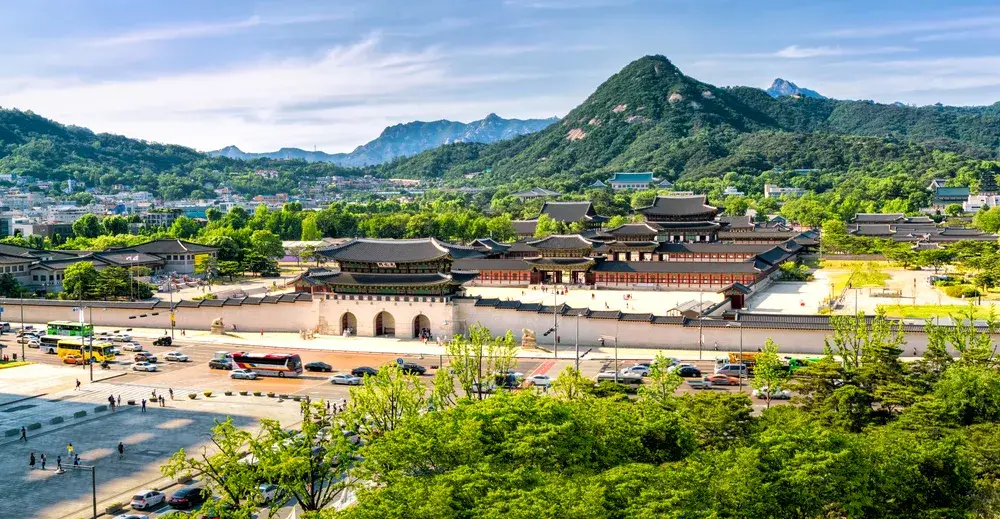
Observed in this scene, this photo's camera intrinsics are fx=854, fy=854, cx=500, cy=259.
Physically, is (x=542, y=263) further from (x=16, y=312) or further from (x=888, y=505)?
(x=888, y=505)

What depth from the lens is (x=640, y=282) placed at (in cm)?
7531

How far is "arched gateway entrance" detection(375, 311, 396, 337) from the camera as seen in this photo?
54.8 meters

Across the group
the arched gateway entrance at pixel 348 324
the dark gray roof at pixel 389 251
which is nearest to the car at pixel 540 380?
the dark gray roof at pixel 389 251

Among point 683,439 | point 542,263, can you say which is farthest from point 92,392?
point 542,263

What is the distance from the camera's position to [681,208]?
99000mm

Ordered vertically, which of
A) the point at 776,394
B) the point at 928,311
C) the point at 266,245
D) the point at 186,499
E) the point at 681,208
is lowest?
the point at 186,499

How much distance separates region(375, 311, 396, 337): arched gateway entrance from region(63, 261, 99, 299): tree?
80.7ft

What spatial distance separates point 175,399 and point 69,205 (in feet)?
551

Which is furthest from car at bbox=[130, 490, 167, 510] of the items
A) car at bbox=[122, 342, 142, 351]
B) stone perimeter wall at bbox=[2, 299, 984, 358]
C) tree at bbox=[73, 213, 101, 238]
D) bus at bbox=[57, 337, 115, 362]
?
tree at bbox=[73, 213, 101, 238]

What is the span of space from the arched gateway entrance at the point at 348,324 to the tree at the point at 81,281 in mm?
22207

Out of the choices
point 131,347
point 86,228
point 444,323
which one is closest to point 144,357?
point 131,347

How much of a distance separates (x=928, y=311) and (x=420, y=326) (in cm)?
3260

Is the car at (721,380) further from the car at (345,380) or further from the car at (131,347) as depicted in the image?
the car at (131,347)

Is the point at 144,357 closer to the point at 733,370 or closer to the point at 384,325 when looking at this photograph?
the point at 384,325
